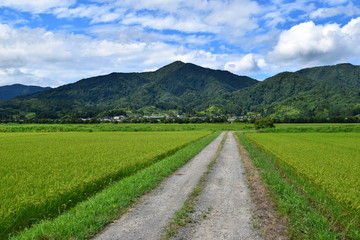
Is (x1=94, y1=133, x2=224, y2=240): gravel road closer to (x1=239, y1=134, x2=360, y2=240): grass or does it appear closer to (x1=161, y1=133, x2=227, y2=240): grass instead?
(x1=161, y1=133, x2=227, y2=240): grass

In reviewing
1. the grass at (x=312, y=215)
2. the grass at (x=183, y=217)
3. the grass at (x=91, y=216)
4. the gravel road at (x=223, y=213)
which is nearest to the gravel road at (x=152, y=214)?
the grass at (x=183, y=217)

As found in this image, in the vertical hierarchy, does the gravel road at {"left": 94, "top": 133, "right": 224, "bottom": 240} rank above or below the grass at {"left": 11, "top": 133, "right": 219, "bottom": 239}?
below

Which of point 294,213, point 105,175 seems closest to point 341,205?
point 294,213

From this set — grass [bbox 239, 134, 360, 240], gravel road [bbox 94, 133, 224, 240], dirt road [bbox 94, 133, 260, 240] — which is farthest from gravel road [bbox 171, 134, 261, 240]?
grass [bbox 239, 134, 360, 240]

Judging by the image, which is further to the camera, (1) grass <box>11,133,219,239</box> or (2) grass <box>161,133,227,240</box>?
(2) grass <box>161,133,227,240</box>

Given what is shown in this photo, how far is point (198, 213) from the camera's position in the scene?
29.7ft

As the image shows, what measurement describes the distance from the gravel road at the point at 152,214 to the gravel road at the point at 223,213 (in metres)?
0.82

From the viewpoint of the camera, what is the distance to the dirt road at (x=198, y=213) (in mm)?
7281

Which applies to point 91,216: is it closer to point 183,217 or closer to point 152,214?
point 152,214

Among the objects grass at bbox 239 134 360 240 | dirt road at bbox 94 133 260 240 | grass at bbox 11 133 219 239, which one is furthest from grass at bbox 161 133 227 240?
grass at bbox 239 134 360 240

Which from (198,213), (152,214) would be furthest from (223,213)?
(152,214)

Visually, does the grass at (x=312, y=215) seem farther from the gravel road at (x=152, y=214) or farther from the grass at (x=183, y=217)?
the gravel road at (x=152, y=214)

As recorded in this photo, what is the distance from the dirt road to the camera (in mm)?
7281

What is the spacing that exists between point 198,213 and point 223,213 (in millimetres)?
938
